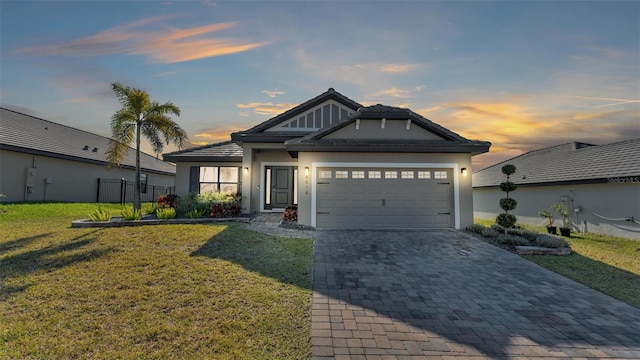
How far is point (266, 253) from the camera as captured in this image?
6863mm

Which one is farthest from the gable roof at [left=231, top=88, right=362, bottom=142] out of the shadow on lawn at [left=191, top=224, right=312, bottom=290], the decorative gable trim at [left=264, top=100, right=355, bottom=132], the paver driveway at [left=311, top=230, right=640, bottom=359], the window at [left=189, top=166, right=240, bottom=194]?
the paver driveway at [left=311, top=230, right=640, bottom=359]

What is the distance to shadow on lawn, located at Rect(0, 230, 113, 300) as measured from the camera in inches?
195

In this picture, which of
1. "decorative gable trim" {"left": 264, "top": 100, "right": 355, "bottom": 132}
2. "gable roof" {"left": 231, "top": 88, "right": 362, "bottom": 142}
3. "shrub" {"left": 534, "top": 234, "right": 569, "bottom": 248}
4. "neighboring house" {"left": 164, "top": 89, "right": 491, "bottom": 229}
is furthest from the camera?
"decorative gable trim" {"left": 264, "top": 100, "right": 355, "bottom": 132}

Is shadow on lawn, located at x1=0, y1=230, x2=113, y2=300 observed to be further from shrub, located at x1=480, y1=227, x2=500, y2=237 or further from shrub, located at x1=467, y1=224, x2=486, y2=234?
shrub, located at x1=467, y1=224, x2=486, y2=234

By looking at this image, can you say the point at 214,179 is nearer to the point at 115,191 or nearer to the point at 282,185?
the point at 282,185

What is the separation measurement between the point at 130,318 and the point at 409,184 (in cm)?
964

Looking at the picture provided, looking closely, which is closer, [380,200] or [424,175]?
[380,200]

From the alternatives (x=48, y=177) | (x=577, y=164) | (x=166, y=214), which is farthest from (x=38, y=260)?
(x=577, y=164)

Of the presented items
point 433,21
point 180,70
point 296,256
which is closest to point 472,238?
point 296,256

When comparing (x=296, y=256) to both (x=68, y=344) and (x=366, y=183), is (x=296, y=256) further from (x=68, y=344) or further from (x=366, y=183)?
(x=366, y=183)

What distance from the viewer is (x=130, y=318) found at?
378 cm

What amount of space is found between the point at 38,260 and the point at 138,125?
8.59m

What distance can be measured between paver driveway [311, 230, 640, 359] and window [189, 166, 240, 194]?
30.2 feet

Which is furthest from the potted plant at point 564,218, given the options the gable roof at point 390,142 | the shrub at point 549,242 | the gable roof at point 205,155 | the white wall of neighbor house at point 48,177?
the white wall of neighbor house at point 48,177
